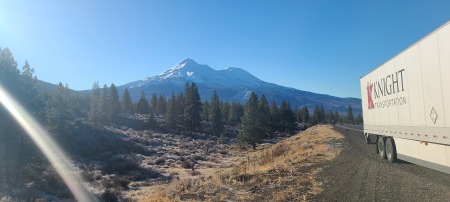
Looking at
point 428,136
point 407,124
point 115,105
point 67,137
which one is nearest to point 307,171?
point 407,124

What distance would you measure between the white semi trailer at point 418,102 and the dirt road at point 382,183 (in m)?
0.70

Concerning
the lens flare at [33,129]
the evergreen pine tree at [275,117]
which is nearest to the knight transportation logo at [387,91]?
the lens flare at [33,129]

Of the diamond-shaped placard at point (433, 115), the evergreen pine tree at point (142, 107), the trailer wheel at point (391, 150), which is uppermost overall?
the evergreen pine tree at point (142, 107)

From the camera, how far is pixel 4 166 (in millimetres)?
27031

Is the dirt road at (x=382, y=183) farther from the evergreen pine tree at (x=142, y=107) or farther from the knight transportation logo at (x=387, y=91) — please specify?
the evergreen pine tree at (x=142, y=107)

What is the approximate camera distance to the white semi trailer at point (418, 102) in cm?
1066

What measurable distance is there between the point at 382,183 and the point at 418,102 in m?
3.26

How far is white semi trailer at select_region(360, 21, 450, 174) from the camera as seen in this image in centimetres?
1066

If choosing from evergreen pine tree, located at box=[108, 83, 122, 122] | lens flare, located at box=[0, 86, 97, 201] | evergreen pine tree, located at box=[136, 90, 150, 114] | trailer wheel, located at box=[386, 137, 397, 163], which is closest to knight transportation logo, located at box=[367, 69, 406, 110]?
trailer wheel, located at box=[386, 137, 397, 163]

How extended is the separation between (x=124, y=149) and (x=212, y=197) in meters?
52.0

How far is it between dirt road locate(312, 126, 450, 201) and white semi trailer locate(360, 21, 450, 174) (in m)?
0.70

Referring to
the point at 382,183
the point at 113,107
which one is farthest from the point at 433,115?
the point at 113,107

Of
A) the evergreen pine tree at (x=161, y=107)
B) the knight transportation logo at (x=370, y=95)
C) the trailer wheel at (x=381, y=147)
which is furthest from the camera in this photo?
the evergreen pine tree at (x=161, y=107)

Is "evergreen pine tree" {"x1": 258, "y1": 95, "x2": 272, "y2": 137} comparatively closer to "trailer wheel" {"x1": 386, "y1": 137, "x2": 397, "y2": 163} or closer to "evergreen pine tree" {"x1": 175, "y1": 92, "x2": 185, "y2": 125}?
"evergreen pine tree" {"x1": 175, "y1": 92, "x2": 185, "y2": 125}
